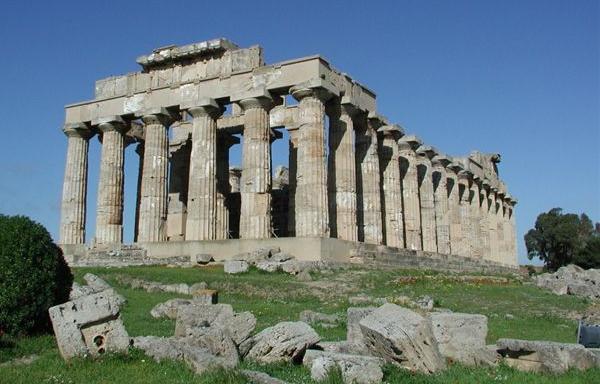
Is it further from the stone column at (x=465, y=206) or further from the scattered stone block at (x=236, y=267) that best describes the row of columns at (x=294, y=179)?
the stone column at (x=465, y=206)

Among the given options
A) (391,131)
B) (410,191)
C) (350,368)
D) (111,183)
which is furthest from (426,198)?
(350,368)

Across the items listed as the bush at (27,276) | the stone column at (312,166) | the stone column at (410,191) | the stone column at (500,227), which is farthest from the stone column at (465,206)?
the bush at (27,276)

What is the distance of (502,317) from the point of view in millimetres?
17781

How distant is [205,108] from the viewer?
34.5 metres

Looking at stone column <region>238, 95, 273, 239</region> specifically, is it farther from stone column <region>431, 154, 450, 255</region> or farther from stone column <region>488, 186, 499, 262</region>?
stone column <region>488, 186, 499, 262</region>

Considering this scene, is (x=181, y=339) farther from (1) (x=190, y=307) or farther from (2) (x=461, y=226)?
(2) (x=461, y=226)

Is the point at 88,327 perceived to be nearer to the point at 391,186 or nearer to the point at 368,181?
the point at 368,181

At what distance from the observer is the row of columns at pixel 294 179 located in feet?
104

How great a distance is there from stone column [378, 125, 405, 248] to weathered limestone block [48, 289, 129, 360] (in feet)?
95.8

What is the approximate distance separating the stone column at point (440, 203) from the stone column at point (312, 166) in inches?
726

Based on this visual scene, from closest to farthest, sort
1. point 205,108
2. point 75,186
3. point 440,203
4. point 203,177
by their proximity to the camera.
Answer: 1. point 203,177
2. point 205,108
3. point 75,186
4. point 440,203

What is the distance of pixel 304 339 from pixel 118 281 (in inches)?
602

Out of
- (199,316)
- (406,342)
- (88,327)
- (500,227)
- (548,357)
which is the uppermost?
(500,227)

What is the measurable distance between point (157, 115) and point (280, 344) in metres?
28.1
